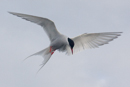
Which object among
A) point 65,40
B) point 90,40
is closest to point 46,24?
point 65,40

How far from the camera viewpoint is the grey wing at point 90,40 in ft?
37.2

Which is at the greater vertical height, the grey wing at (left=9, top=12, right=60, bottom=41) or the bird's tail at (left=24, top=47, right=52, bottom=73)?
the grey wing at (left=9, top=12, right=60, bottom=41)

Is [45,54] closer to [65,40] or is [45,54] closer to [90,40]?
[65,40]

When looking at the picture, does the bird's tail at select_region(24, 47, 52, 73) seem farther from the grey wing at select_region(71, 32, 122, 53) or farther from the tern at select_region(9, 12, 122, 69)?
the grey wing at select_region(71, 32, 122, 53)

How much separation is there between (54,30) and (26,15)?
1356mm

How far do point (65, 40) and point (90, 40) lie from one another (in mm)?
1400

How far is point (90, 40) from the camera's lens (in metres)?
11.9

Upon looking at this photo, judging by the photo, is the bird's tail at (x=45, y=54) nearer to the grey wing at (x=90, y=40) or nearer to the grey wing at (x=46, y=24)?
the grey wing at (x=46, y=24)

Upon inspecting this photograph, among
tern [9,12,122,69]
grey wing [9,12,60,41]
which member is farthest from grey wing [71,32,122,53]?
grey wing [9,12,60,41]

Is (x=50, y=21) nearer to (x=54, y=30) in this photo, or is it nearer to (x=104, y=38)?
(x=54, y=30)

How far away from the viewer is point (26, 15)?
402 inches

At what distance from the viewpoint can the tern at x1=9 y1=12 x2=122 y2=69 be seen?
1083cm

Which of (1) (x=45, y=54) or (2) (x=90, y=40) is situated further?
(2) (x=90, y=40)

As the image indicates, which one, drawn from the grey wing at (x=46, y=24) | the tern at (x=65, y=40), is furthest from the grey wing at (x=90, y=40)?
the grey wing at (x=46, y=24)
